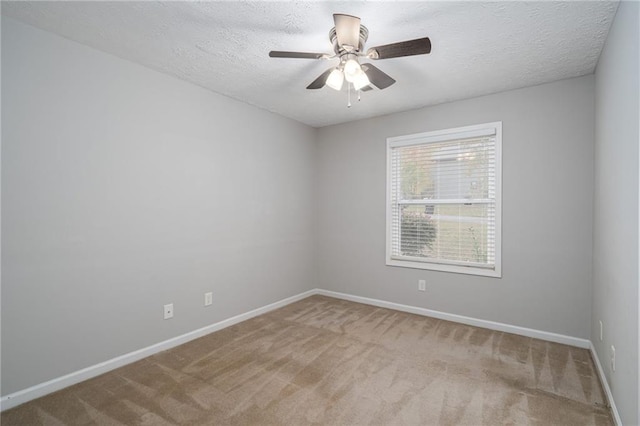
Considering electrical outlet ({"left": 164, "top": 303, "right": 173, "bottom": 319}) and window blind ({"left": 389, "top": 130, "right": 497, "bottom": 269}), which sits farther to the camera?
window blind ({"left": 389, "top": 130, "right": 497, "bottom": 269})

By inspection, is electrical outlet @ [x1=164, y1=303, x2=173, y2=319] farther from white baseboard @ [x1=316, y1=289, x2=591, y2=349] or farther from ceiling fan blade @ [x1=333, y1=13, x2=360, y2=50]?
ceiling fan blade @ [x1=333, y1=13, x2=360, y2=50]

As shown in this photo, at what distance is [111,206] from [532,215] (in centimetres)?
382

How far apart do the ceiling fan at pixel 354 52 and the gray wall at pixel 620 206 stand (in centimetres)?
107

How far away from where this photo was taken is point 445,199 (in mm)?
3570

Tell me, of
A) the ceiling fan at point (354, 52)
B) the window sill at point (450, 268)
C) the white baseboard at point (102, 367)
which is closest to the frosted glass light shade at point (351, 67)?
the ceiling fan at point (354, 52)

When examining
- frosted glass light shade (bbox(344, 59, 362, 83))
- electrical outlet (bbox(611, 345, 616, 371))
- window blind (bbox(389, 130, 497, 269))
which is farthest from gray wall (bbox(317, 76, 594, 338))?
frosted glass light shade (bbox(344, 59, 362, 83))

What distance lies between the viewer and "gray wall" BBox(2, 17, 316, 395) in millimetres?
2004

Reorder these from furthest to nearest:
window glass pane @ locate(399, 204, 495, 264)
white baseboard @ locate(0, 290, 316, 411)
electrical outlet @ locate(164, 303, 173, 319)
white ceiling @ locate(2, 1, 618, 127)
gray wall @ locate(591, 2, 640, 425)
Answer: window glass pane @ locate(399, 204, 495, 264)
electrical outlet @ locate(164, 303, 173, 319)
white baseboard @ locate(0, 290, 316, 411)
white ceiling @ locate(2, 1, 618, 127)
gray wall @ locate(591, 2, 640, 425)

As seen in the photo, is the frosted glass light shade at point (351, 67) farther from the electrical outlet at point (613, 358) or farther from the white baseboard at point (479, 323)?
the white baseboard at point (479, 323)

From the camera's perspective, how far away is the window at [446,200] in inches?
130

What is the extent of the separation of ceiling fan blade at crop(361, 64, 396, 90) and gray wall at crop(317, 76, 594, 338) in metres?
1.60

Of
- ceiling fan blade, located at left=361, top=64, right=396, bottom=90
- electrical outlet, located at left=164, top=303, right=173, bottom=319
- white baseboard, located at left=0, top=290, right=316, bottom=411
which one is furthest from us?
electrical outlet, located at left=164, top=303, right=173, bottom=319

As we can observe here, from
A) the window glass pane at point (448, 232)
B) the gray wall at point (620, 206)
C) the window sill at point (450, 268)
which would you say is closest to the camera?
the gray wall at point (620, 206)

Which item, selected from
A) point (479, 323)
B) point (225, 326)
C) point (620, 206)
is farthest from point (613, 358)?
point (225, 326)
